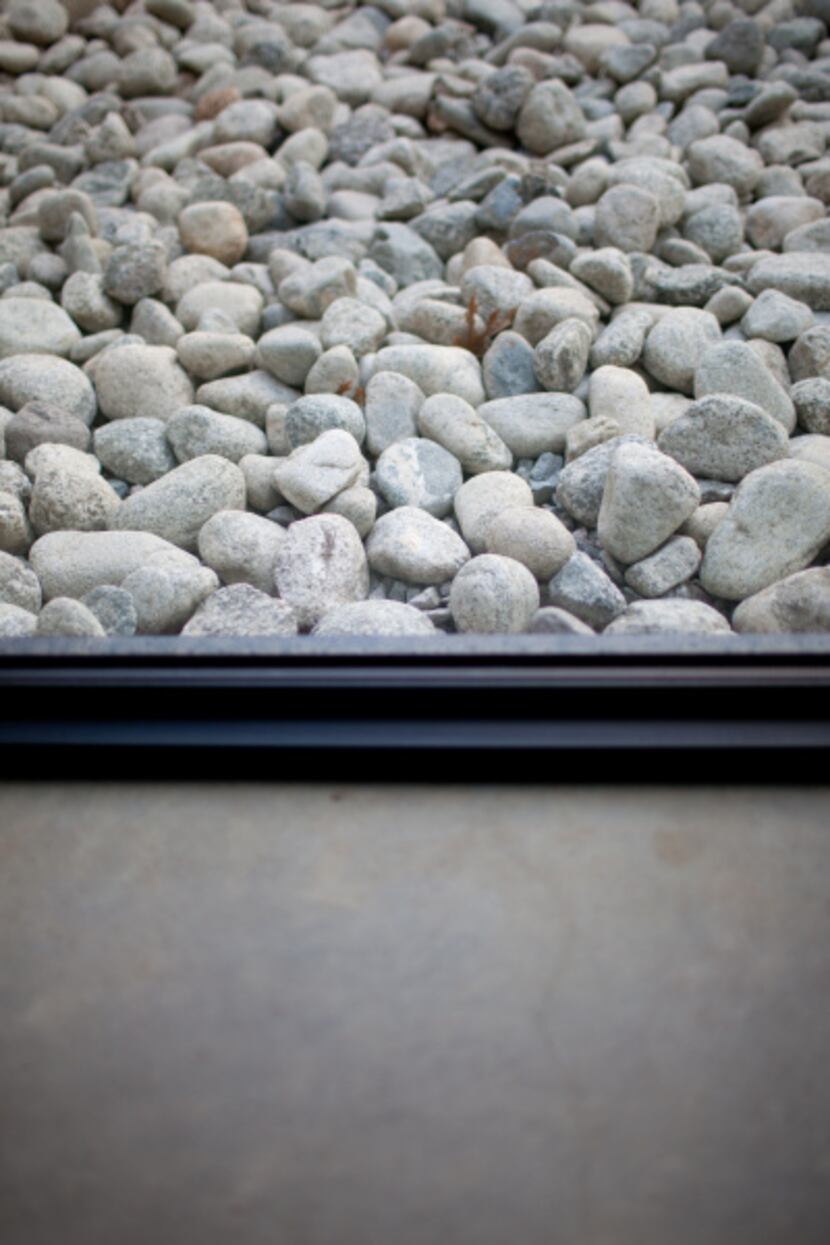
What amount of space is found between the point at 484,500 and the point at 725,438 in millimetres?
316

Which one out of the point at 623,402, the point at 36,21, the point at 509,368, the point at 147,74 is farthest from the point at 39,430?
the point at 36,21

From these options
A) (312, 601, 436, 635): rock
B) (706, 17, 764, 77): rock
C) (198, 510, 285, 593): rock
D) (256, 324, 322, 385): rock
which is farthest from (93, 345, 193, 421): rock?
(706, 17, 764, 77): rock

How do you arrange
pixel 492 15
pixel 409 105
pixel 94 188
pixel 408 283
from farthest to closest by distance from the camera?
pixel 492 15, pixel 409 105, pixel 94 188, pixel 408 283

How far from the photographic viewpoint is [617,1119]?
549 millimetres

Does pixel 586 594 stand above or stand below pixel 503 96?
below

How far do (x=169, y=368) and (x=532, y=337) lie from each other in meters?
0.56

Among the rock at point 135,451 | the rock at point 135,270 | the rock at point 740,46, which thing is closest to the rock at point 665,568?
the rock at point 135,451

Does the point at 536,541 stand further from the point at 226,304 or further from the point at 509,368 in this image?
the point at 226,304

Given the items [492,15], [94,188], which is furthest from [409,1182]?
[492,15]

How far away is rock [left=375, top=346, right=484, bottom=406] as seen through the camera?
1.46 metres

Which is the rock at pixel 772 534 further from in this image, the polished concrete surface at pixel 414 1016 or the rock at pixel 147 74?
the rock at pixel 147 74

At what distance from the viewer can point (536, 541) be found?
115cm

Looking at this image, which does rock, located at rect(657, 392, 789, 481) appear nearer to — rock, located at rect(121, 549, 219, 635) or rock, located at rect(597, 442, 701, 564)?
rock, located at rect(597, 442, 701, 564)

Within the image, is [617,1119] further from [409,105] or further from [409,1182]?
[409,105]
